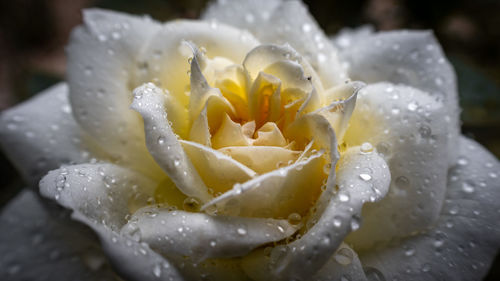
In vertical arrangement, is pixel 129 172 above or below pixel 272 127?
below

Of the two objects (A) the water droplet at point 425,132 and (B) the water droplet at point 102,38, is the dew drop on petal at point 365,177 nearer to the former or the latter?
(A) the water droplet at point 425,132

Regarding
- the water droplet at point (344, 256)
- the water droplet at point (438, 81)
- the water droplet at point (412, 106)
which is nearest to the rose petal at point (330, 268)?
the water droplet at point (344, 256)

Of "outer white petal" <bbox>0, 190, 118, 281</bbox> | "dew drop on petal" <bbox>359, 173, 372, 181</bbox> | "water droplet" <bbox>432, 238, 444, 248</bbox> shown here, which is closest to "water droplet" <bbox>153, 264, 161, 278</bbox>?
"outer white petal" <bbox>0, 190, 118, 281</bbox>

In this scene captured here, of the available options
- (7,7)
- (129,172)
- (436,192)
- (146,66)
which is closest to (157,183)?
(129,172)

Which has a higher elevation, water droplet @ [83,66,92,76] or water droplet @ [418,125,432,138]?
water droplet @ [418,125,432,138]

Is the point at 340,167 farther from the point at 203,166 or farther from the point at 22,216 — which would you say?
the point at 22,216

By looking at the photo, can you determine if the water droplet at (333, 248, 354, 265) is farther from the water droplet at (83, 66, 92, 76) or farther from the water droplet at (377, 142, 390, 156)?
the water droplet at (83, 66, 92, 76)

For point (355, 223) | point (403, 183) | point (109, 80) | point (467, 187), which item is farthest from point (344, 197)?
point (109, 80)

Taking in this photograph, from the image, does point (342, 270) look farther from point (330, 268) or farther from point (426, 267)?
point (426, 267)
